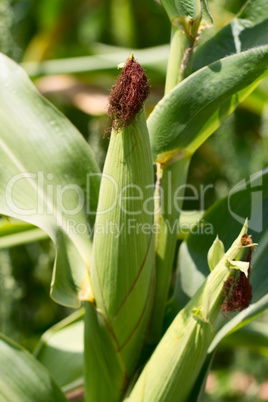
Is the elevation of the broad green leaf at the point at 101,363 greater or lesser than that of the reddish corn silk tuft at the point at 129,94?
lesser

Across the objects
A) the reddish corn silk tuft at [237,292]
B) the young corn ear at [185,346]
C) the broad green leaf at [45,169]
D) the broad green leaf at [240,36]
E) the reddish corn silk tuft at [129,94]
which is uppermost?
the broad green leaf at [240,36]

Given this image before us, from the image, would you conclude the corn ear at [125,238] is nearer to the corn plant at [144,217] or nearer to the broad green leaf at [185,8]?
the corn plant at [144,217]

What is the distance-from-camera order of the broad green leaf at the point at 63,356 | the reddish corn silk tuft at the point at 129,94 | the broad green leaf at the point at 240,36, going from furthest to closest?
the broad green leaf at the point at 63,356, the broad green leaf at the point at 240,36, the reddish corn silk tuft at the point at 129,94

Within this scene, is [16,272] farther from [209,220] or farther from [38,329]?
[209,220]

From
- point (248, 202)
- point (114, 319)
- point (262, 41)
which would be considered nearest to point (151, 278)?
point (114, 319)

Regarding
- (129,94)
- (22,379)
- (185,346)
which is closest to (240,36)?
(129,94)

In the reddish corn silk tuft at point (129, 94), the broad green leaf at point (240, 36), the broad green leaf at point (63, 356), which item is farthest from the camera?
the broad green leaf at point (63, 356)

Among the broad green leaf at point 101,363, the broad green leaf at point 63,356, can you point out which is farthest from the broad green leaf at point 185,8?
the broad green leaf at point 63,356
